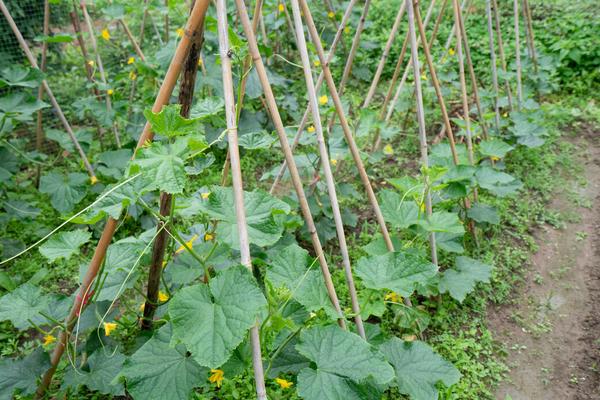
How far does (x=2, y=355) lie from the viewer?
6.98 ft

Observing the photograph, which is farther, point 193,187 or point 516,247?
point 193,187

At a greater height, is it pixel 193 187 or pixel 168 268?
pixel 168 268

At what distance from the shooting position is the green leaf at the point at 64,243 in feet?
5.14

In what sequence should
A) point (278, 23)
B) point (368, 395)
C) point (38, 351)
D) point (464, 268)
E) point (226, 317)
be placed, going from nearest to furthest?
1. point (226, 317)
2. point (368, 395)
3. point (38, 351)
4. point (464, 268)
5. point (278, 23)

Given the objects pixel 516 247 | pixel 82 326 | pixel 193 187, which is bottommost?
A: pixel 516 247

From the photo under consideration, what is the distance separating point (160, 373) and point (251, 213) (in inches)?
21.6

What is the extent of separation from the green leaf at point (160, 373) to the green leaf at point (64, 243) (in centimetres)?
42

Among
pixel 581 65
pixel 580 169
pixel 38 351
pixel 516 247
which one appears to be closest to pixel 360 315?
pixel 38 351

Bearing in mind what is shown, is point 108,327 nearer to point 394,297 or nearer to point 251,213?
point 251,213

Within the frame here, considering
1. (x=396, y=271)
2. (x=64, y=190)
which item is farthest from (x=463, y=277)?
(x=64, y=190)

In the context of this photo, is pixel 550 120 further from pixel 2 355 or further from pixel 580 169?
pixel 2 355

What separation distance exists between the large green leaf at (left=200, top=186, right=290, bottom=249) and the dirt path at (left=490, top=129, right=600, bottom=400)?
1.28m

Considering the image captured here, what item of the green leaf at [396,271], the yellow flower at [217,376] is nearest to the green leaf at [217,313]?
the green leaf at [396,271]

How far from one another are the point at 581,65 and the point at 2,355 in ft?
16.0
